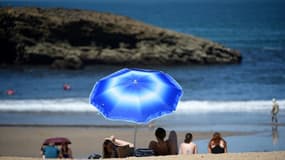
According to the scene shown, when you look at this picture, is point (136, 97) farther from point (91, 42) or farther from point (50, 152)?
point (91, 42)

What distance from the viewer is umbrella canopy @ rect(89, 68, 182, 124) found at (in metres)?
9.56

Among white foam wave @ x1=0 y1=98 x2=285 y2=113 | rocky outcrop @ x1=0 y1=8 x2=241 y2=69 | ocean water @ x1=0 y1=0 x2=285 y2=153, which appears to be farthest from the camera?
rocky outcrop @ x1=0 y1=8 x2=241 y2=69

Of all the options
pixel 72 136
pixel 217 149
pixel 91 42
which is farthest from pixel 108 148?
pixel 91 42

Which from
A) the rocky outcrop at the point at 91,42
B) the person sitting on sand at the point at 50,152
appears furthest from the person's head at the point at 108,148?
the rocky outcrop at the point at 91,42

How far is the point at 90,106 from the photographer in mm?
22453

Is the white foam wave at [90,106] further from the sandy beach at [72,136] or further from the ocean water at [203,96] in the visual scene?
the sandy beach at [72,136]

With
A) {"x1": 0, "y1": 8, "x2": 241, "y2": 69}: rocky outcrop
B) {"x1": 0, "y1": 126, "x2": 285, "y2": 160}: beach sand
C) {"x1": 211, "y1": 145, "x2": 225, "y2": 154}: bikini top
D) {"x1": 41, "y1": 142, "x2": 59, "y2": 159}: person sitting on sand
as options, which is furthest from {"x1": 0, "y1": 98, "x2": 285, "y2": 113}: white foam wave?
{"x1": 0, "y1": 8, "x2": 241, "y2": 69}: rocky outcrop

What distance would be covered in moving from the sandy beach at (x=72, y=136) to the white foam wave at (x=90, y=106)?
12.0ft

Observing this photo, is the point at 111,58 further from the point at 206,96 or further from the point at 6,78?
the point at 206,96

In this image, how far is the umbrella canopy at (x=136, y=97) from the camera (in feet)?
31.4

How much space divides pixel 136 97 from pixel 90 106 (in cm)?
1290

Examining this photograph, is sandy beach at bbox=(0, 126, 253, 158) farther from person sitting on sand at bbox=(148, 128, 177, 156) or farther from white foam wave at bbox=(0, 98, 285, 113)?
person sitting on sand at bbox=(148, 128, 177, 156)

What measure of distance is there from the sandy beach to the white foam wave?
12.0 feet

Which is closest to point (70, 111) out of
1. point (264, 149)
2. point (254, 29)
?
point (264, 149)
